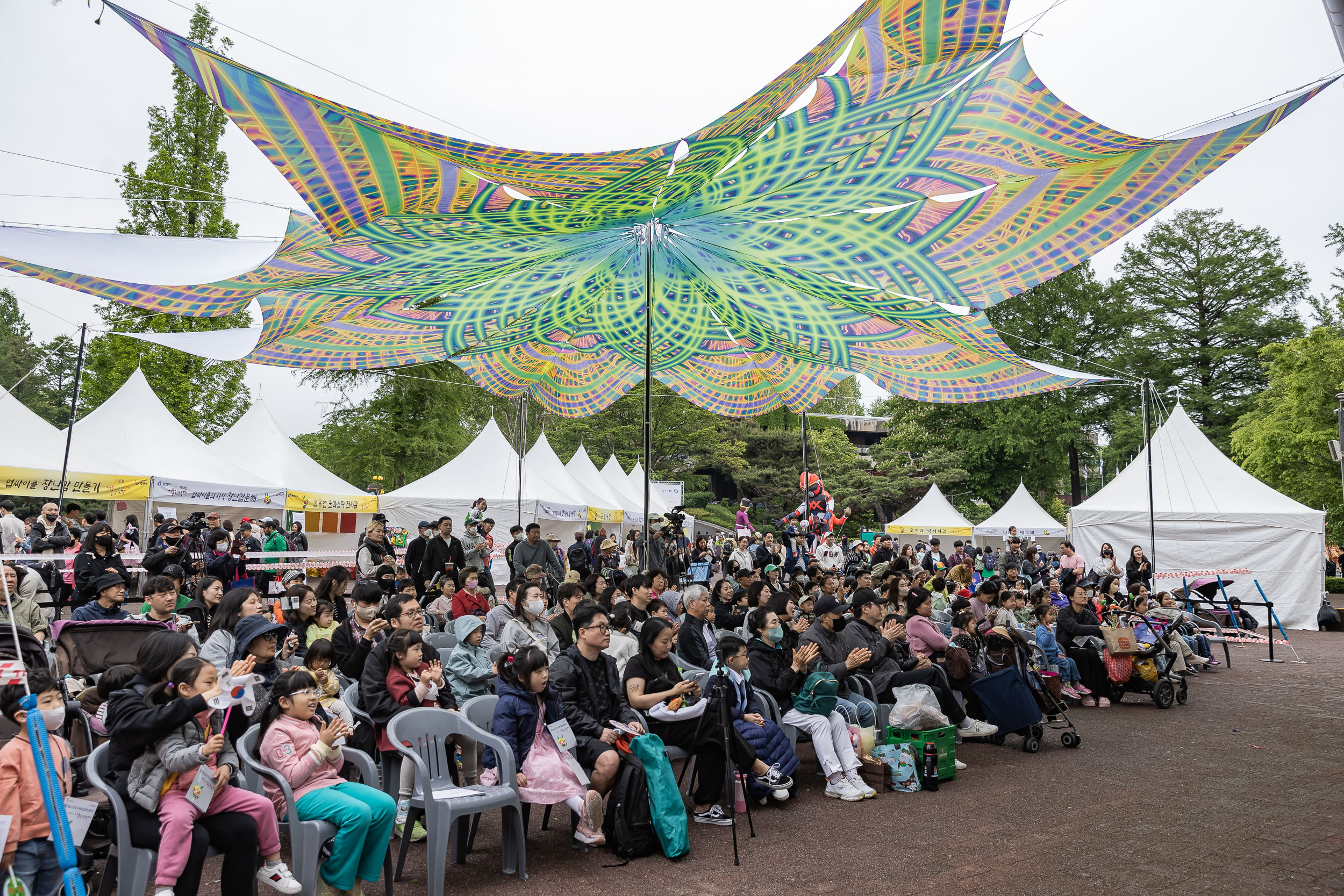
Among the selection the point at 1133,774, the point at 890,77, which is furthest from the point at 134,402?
the point at 1133,774

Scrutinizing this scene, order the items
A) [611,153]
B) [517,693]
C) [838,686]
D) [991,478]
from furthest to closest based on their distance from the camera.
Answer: [991,478] < [838,686] < [611,153] < [517,693]

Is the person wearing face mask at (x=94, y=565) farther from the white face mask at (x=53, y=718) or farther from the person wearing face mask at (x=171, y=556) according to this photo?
the white face mask at (x=53, y=718)

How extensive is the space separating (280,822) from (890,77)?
535cm

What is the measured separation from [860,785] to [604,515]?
59.1 ft

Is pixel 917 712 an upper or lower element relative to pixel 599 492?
lower

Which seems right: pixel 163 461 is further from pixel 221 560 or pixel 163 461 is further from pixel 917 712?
pixel 917 712

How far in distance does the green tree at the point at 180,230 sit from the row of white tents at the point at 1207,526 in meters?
22.2

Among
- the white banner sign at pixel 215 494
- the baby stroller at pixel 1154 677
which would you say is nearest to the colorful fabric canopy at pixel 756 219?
the baby stroller at pixel 1154 677

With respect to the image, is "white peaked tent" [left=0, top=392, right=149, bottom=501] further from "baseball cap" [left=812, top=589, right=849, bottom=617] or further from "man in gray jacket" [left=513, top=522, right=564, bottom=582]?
"baseball cap" [left=812, top=589, right=849, bottom=617]

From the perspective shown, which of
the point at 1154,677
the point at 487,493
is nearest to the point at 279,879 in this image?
the point at 1154,677

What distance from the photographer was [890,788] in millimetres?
5746

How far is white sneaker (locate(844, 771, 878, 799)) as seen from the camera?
552cm

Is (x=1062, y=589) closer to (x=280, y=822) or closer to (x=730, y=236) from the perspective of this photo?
(x=730, y=236)

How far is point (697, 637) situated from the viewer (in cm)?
630
